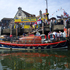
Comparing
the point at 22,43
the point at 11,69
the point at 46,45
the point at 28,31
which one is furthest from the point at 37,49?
the point at 11,69

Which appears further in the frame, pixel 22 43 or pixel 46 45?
pixel 22 43

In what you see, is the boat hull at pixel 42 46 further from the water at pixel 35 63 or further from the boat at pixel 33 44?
the water at pixel 35 63

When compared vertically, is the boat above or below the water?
above

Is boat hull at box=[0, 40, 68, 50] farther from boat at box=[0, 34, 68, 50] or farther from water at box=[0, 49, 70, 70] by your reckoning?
water at box=[0, 49, 70, 70]

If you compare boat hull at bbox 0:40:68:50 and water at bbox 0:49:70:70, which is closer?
water at bbox 0:49:70:70

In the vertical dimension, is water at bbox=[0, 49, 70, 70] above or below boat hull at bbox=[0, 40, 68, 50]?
below

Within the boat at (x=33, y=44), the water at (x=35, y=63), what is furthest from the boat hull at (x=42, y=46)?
the water at (x=35, y=63)

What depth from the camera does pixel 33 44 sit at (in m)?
14.6

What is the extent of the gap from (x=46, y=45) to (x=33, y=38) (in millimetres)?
2428

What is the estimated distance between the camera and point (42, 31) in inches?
760

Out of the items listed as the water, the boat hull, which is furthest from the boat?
the water

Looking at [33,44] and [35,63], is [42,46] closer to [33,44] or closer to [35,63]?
[33,44]

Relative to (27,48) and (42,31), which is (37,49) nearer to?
(27,48)

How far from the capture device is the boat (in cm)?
1432
